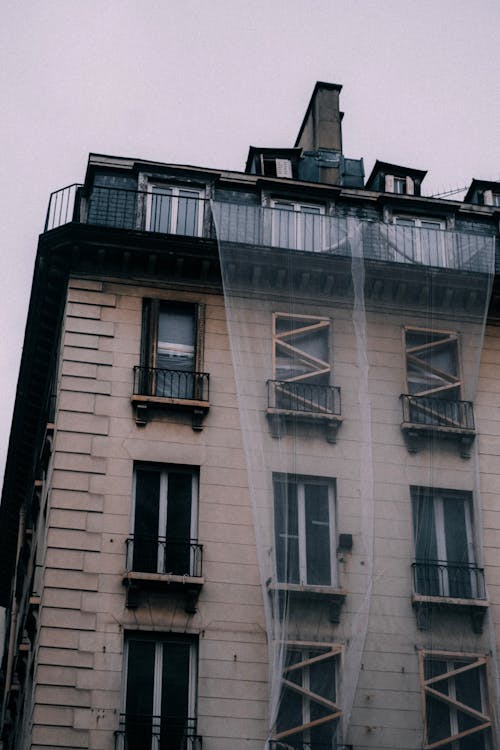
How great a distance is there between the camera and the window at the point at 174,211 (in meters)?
28.0

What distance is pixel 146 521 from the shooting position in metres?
24.3

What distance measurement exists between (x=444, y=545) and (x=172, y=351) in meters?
7.25

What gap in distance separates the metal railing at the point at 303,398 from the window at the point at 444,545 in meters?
2.57

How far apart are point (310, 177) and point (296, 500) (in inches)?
420

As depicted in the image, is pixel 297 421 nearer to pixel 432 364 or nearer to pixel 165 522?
pixel 165 522

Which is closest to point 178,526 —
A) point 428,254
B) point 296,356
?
point 296,356

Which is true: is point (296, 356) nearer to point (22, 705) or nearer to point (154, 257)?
point (154, 257)

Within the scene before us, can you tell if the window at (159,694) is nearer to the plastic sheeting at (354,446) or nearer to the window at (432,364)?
the plastic sheeting at (354,446)

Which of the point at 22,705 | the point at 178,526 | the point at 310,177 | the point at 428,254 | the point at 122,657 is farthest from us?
the point at 310,177

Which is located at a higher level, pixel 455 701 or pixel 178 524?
Answer: pixel 178 524

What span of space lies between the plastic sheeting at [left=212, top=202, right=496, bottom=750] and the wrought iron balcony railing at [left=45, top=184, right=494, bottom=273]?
0.05m

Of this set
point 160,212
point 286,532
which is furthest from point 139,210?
point 286,532

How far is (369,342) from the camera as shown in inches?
1072

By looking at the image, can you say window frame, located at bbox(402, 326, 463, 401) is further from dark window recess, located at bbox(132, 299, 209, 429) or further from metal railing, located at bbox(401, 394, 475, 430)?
dark window recess, located at bbox(132, 299, 209, 429)
